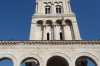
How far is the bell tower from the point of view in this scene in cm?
3166

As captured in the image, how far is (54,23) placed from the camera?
109 ft

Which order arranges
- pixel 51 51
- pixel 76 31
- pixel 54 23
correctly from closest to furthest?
pixel 51 51, pixel 76 31, pixel 54 23

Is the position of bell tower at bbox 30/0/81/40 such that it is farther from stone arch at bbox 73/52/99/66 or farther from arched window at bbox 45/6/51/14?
stone arch at bbox 73/52/99/66

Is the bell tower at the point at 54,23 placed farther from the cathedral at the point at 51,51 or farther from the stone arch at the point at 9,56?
the stone arch at the point at 9,56

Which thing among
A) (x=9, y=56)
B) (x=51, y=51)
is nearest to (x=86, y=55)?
(x=51, y=51)

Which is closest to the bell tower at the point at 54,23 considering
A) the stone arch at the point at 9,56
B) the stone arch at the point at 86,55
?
the stone arch at the point at 86,55

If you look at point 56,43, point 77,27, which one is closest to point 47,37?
point 77,27

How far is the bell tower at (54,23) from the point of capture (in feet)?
104

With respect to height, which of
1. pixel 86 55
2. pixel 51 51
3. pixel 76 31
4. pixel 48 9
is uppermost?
pixel 48 9

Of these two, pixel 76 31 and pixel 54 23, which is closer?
pixel 76 31

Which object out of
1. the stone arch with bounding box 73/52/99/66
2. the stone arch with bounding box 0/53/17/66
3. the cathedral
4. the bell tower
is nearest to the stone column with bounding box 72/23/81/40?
the bell tower

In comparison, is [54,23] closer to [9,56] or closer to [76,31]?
[76,31]

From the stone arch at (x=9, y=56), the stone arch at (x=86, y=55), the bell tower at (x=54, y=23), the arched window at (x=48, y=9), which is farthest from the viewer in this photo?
the arched window at (x=48, y=9)

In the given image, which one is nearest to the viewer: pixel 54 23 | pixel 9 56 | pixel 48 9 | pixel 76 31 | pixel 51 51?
pixel 9 56
